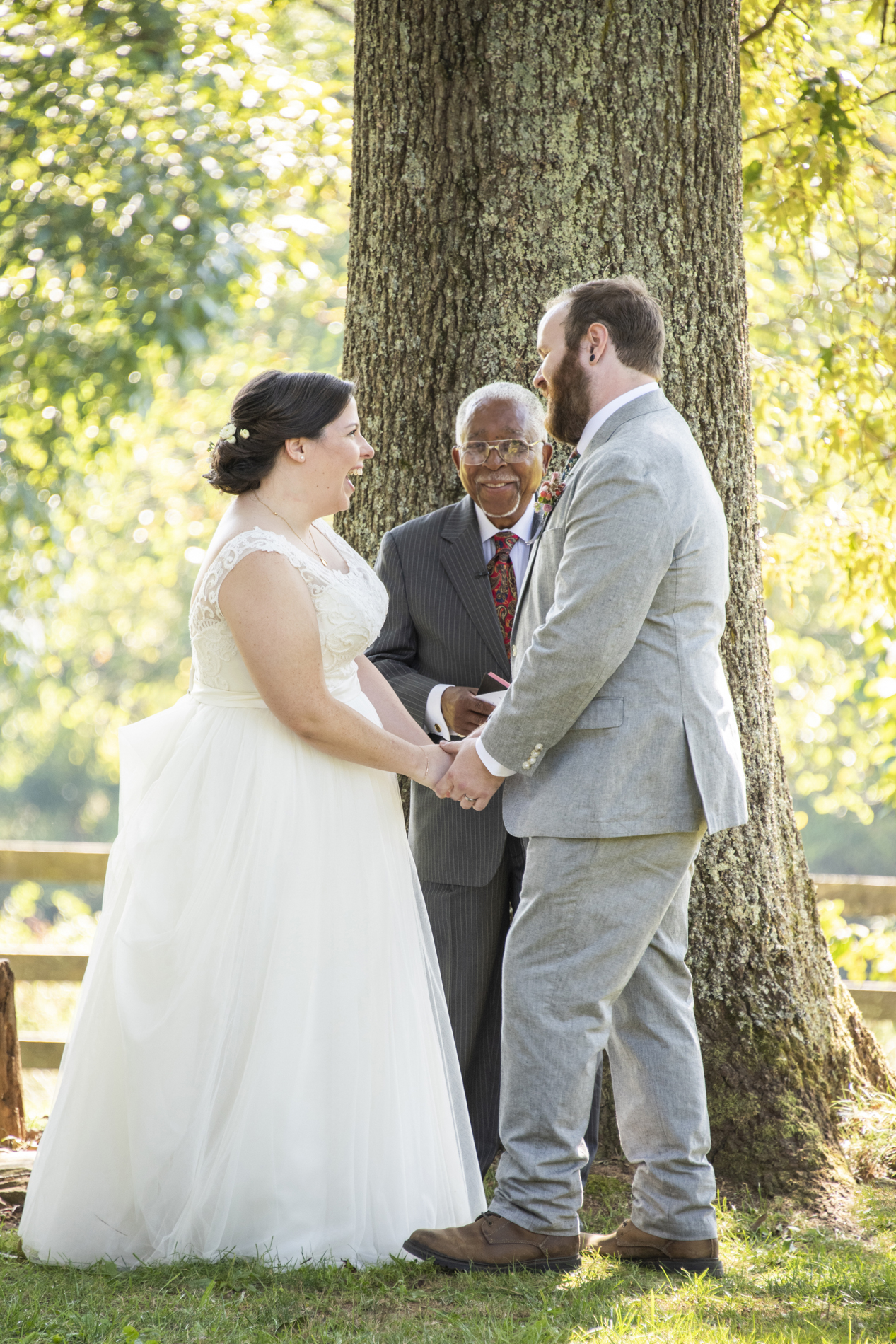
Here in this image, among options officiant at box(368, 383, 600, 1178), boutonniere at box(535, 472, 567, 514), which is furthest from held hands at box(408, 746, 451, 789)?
boutonniere at box(535, 472, 567, 514)

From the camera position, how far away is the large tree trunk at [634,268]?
357cm

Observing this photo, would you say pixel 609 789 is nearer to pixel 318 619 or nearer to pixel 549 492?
pixel 549 492

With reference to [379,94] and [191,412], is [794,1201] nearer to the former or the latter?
[379,94]

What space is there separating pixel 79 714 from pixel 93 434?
9.46 meters

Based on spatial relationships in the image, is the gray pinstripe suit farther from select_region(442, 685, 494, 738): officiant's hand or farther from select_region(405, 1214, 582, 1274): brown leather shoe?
select_region(405, 1214, 582, 1274): brown leather shoe

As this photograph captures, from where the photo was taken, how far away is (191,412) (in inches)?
512

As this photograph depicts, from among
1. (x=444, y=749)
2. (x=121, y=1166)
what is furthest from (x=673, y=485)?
(x=121, y=1166)

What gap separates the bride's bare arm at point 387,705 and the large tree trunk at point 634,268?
2.30ft

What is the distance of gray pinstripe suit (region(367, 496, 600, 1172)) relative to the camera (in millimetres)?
3312

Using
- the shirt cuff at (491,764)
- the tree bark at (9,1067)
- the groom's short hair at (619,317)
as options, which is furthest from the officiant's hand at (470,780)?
the tree bark at (9,1067)

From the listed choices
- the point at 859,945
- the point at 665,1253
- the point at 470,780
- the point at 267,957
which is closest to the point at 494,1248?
the point at 665,1253

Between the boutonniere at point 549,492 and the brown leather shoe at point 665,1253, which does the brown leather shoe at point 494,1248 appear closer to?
the brown leather shoe at point 665,1253

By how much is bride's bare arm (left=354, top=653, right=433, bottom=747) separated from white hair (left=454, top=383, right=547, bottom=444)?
2.30 feet

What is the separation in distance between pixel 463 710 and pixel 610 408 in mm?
922
